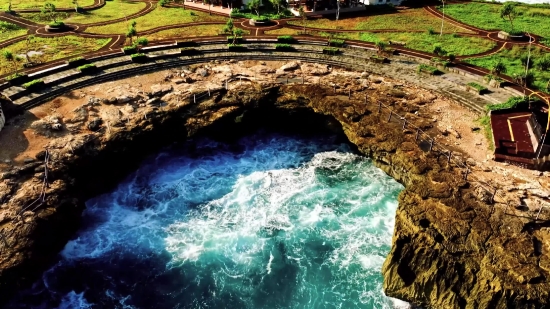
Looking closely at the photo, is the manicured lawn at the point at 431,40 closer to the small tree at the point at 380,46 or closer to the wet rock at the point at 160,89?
the small tree at the point at 380,46

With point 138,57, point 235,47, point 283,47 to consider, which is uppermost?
point 283,47

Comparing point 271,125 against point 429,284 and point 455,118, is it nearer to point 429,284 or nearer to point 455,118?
point 455,118

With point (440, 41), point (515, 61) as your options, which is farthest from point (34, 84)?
point (515, 61)

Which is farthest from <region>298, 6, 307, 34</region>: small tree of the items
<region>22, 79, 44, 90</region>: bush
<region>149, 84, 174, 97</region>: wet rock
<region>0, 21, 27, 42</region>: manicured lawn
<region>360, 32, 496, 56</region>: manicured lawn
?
<region>0, 21, 27, 42</region>: manicured lawn

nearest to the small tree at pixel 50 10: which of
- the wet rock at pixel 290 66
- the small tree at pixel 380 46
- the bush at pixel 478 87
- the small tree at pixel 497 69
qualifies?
the wet rock at pixel 290 66

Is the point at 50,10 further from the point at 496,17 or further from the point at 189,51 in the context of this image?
the point at 496,17

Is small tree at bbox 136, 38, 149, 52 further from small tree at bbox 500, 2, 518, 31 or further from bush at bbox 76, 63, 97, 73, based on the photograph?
small tree at bbox 500, 2, 518, 31
